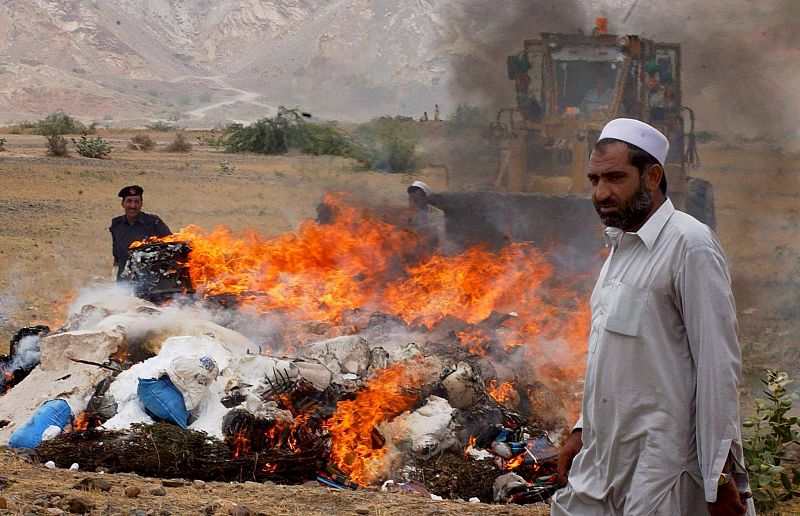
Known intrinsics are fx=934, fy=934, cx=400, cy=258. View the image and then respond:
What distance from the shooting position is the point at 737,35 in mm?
16578

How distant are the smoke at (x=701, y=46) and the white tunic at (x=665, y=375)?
11.9 meters

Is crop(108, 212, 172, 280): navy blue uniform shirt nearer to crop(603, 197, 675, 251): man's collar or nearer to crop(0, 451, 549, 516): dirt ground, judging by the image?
crop(0, 451, 549, 516): dirt ground

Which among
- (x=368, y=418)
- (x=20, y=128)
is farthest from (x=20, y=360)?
(x=20, y=128)

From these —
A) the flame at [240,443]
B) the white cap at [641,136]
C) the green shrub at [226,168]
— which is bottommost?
the flame at [240,443]

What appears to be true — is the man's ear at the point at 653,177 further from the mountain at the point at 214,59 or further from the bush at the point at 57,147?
the bush at the point at 57,147

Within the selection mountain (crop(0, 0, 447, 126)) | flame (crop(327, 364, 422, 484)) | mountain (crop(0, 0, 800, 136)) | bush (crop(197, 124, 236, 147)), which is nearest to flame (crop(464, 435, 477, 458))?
flame (crop(327, 364, 422, 484))

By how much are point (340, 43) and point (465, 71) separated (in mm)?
20288

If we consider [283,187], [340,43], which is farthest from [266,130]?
[340,43]

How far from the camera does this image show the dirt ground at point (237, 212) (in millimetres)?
9812

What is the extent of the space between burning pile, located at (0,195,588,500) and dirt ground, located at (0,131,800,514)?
2.48ft

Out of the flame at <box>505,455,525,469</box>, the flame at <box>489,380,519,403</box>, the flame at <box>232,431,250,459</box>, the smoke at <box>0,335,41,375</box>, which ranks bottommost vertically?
the flame at <box>505,455,525,469</box>

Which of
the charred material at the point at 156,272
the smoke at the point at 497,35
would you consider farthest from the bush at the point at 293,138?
the charred material at the point at 156,272

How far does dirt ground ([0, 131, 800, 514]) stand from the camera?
386 inches

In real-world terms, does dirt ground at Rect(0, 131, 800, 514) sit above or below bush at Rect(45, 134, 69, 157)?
below
